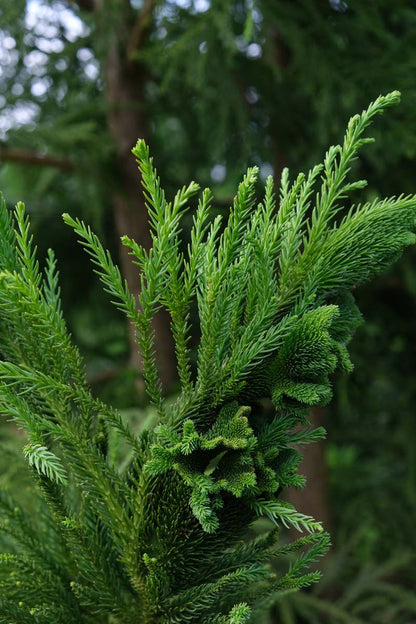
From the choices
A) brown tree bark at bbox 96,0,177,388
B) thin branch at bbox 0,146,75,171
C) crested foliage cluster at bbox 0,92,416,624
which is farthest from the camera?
brown tree bark at bbox 96,0,177,388

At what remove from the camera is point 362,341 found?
435 centimetres

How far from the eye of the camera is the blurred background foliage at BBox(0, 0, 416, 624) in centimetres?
302

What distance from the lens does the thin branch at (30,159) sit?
326cm

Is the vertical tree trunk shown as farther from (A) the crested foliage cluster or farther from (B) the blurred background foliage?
(A) the crested foliage cluster

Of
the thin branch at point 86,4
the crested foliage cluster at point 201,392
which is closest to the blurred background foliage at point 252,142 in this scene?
the thin branch at point 86,4

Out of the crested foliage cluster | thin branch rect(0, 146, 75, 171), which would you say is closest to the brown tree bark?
thin branch rect(0, 146, 75, 171)

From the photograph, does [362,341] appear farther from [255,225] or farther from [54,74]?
[255,225]

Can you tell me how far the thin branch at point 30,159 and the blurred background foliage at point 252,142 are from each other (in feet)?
0.05

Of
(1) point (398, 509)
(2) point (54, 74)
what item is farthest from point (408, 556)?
(2) point (54, 74)

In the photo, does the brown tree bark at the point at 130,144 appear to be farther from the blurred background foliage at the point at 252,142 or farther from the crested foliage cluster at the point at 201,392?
the crested foliage cluster at the point at 201,392

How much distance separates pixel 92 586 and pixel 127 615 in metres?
0.08

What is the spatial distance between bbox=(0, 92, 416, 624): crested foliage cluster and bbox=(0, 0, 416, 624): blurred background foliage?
107 centimetres

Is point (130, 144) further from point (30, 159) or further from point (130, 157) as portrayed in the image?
point (30, 159)

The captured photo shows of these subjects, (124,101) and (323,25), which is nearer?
(323,25)
